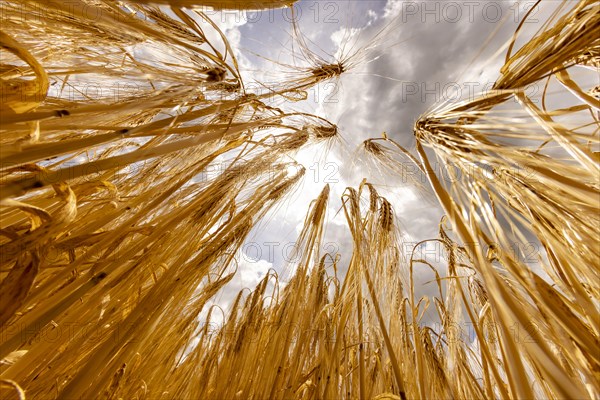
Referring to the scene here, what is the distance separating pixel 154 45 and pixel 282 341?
92cm

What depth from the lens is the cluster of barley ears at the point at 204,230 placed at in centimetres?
43

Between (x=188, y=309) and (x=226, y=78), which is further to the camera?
(x=188, y=309)

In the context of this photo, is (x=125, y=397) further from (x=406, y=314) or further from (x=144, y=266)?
(x=406, y=314)

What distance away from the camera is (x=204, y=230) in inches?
35.3

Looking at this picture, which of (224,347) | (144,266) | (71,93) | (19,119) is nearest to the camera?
(19,119)

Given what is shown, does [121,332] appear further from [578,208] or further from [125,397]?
[578,208]

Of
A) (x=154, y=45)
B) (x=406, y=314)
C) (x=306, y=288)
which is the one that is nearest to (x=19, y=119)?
(x=154, y=45)

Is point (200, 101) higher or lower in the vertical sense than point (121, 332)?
higher

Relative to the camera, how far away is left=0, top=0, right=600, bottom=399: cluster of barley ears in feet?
1.41

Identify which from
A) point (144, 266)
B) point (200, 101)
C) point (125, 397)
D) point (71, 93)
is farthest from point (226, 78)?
point (125, 397)

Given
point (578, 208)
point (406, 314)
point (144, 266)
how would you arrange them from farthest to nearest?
point (406, 314), point (144, 266), point (578, 208)

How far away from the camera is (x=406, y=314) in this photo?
1229mm

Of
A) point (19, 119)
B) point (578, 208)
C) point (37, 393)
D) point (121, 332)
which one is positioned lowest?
point (37, 393)

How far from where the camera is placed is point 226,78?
88 centimetres
